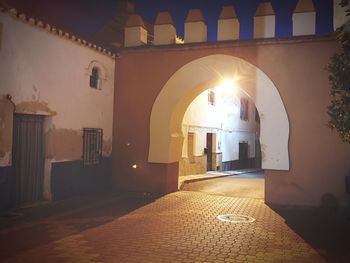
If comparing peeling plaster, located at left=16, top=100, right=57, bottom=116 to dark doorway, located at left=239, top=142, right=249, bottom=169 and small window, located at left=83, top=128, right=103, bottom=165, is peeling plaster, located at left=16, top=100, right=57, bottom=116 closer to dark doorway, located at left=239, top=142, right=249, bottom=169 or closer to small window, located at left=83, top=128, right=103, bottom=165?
small window, located at left=83, top=128, right=103, bottom=165

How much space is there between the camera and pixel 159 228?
7184mm

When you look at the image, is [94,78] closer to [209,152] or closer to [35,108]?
[35,108]

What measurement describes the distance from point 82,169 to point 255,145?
18804 mm

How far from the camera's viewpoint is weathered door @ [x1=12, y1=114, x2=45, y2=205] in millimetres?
8570

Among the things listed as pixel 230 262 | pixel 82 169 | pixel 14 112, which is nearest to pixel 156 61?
pixel 82 169

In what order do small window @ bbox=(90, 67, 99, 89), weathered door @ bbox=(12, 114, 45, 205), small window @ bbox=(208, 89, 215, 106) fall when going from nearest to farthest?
1. weathered door @ bbox=(12, 114, 45, 205)
2. small window @ bbox=(90, 67, 99, 89)
3. small window @ bbox=(208, 89, 215, 106)

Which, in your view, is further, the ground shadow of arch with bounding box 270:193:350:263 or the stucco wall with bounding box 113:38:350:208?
the stucco wall with bounding box 113:38:350:208

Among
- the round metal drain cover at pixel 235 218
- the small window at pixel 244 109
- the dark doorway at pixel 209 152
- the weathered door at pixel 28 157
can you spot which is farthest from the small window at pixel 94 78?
the small window at pixel 244 109

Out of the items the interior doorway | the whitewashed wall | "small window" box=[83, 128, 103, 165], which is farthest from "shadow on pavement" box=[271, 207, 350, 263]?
the interior doorway

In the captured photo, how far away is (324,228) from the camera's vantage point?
25.1 feet

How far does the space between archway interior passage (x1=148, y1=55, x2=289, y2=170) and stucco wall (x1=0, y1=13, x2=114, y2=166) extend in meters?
1.98

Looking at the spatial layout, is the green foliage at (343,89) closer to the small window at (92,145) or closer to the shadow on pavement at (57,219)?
the shadow on pavement at (57,219)

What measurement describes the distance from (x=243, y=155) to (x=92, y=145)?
1571cm

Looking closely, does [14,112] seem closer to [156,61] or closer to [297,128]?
[156,61]
